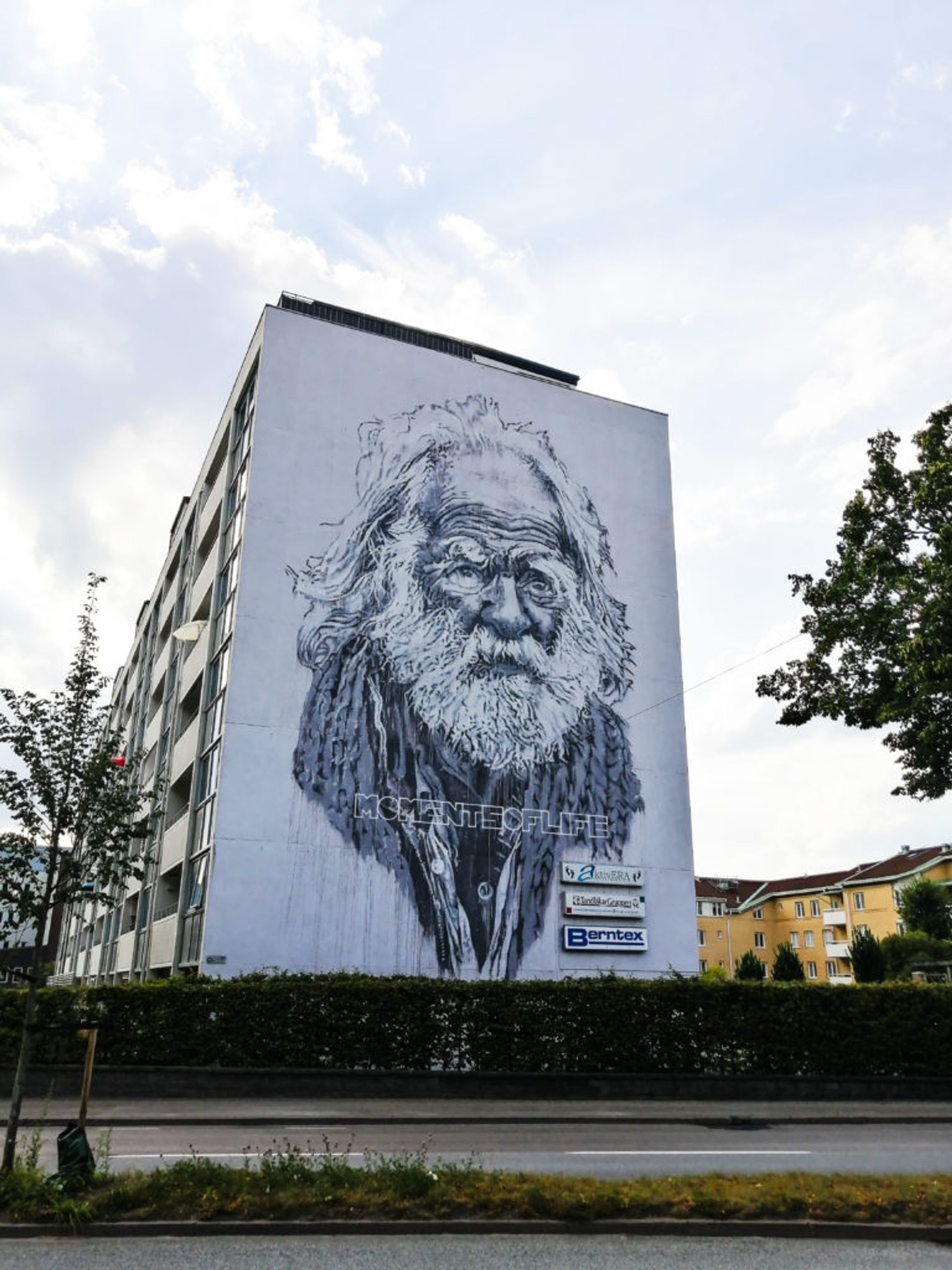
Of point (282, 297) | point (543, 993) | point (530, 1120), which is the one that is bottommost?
point (530, 1120)

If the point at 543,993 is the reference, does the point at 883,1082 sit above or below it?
below

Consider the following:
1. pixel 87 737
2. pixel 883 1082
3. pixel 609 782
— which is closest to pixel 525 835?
pixel 609 782

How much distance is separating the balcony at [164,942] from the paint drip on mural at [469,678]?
6.97 meters

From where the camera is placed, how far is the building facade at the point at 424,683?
2656cm

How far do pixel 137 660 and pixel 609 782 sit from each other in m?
37.7

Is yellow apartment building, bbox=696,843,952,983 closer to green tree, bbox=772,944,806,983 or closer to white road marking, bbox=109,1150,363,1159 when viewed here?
green tree, bbox=772,944,806,983

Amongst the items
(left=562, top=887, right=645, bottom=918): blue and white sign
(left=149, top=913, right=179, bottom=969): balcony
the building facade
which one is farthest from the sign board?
(left=149, top=913, right=179, bottom=969): balcony

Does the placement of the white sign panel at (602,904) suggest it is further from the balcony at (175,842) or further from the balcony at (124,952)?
the balcony at (124,952)

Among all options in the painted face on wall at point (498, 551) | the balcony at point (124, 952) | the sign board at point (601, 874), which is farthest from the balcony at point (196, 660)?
the sign board at point (601, 874)

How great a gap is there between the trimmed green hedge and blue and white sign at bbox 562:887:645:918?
5595mm

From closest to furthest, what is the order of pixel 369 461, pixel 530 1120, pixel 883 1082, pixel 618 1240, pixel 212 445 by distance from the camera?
pixel 618 1240 → pixel 530 1120 → pixel 883 1082 → pixel 369 461 → pixel 212 445

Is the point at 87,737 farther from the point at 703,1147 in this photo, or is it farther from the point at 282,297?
the point at 282,297

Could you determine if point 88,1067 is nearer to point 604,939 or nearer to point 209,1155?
point 209,1155

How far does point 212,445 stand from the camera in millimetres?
38562
